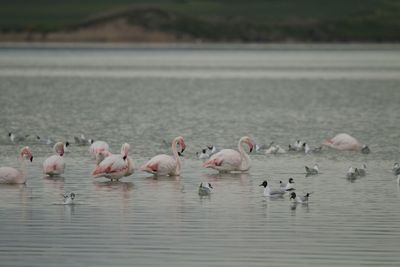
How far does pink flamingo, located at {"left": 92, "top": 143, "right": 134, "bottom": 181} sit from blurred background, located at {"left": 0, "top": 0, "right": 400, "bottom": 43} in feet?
495

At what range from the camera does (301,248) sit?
1577 centimetres

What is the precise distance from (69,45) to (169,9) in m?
14.5

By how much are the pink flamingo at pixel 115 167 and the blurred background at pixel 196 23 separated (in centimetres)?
15089

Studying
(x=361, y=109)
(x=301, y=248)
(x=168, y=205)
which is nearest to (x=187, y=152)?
(x=168, y=205)

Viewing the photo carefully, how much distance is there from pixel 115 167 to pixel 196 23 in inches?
6078

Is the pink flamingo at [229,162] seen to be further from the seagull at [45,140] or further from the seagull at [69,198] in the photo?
the seagull at [45,140]

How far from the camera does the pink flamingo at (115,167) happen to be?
22.3 meters

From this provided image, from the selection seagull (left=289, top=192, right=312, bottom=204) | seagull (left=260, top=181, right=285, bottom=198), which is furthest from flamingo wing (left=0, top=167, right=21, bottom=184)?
seagull (left=289, top=192, right=312, bottom=204)

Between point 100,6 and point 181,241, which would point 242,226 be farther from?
point 100,6

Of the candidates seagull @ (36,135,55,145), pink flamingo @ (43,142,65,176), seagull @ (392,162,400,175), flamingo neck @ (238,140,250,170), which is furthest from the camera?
seagull @ (36,135,55,145)

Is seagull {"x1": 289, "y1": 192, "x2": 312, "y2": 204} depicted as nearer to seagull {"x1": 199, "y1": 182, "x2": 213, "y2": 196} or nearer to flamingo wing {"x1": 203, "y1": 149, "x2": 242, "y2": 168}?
seagull {"x1": 199, "y1": 182, "x2": 213, "y2": 196}

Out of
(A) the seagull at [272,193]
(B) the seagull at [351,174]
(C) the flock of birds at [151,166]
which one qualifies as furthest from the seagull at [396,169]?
(A) the seagull at [272,193]

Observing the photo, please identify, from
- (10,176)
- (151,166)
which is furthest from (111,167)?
(10,176)

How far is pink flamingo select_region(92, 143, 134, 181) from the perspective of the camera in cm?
2230
